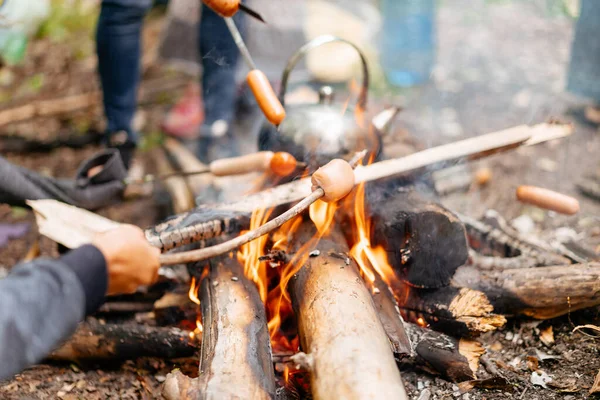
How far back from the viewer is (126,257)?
2012 millimetres

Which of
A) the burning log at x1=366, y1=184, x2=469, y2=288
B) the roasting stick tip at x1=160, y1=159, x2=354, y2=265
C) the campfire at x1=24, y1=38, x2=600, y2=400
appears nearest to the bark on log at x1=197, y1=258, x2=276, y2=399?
the campfire at x1=24, y1=38, x2=600, y2=400

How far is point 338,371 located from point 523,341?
4.64 feet

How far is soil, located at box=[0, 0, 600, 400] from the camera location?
2635 mm

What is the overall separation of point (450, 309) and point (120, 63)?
133 inches

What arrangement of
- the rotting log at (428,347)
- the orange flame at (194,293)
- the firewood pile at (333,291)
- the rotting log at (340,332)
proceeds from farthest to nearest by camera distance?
the orange flame at (194,293) → the rotting log at (428,347) → the firewood pile at (333,291) → the rotting log at (340,332)

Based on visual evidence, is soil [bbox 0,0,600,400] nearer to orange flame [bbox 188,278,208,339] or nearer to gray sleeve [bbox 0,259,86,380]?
orange flame [bbox 188,278,208,339]

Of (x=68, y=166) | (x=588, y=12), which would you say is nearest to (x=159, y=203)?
(x=68, y=166)

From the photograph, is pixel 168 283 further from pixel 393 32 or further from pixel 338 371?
pixel 393 32

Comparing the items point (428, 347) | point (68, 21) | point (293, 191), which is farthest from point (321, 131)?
point (68, 21)

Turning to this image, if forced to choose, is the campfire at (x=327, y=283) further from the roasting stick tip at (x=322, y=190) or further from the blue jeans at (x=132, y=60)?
the blue jeans at (x=132, y=60)

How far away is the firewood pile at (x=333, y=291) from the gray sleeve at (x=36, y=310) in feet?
2.18

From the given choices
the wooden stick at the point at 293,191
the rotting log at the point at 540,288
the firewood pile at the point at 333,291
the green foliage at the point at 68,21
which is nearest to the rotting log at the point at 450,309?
the firewood pile at the point at 333,291

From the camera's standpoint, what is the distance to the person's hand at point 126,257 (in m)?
2.00

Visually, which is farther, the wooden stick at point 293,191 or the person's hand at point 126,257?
the wooden stick at point 293,191
